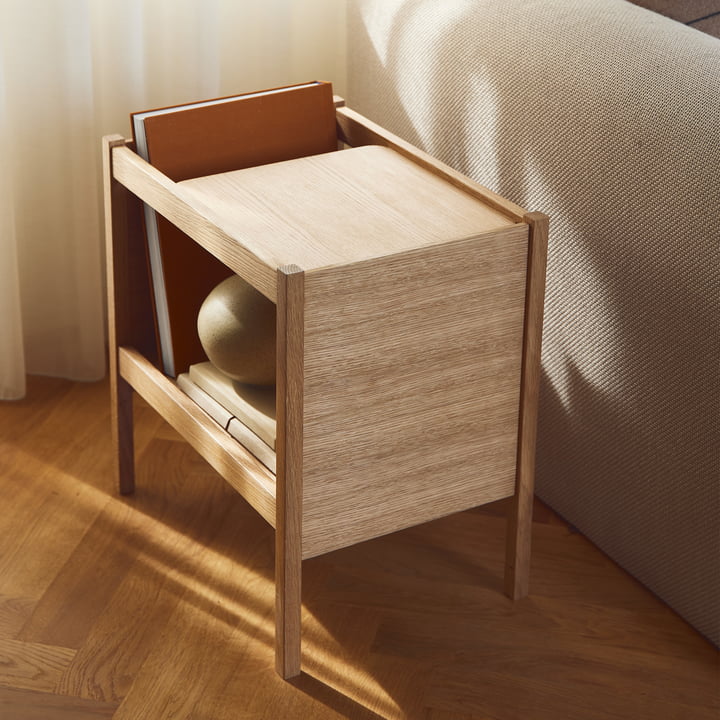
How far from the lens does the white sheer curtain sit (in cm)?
144

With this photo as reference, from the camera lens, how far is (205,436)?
1156 millimetres

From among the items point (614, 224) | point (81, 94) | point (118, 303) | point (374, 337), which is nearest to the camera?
point (374, 337)

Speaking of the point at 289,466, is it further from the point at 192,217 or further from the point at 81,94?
the point at 81,94

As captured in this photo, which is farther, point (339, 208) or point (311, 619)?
point (311, 619)

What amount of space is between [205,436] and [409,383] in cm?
25

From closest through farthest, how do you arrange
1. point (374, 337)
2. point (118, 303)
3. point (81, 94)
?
point (374, 337)
point (118, 303)
point (81, 94)

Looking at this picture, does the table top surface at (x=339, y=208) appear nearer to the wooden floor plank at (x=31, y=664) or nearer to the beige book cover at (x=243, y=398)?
the beige book cover at (x=243, y=398)

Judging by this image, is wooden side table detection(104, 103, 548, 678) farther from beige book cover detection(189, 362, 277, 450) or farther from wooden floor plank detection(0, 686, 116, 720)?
wooden floor plank detection(0, 686, 116, 720)

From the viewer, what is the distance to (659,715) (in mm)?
1063

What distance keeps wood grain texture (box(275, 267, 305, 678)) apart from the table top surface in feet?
0.13

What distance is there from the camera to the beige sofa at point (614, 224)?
1.04 metres

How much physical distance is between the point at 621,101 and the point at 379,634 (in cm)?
58

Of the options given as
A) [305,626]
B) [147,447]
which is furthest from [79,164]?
[305,626]

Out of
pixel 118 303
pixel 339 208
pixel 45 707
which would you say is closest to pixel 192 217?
pixel 339 208
